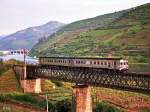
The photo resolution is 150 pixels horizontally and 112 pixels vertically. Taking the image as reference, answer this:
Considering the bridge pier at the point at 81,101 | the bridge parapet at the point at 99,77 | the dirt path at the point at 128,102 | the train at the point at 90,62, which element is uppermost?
the train at the point at 90,62

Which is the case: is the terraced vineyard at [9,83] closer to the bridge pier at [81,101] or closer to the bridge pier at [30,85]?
the bridge pier at [30,85]

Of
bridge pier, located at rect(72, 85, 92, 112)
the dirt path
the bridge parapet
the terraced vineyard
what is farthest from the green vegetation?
the terraced vineyard

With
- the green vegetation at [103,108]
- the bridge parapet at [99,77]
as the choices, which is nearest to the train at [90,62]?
the bridge parapet at [99,77]

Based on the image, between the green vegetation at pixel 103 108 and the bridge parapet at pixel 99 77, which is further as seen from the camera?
the green vegetation at pixel 103 108

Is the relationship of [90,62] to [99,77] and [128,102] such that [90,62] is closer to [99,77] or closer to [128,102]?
[99,77]

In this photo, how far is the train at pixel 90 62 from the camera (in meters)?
64.2

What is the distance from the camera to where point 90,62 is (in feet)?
232

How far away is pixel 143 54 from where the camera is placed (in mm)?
182125

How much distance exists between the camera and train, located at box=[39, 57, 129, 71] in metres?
64.2

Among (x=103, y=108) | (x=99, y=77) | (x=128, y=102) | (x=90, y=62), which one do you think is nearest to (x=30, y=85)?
(x=128, y=102)

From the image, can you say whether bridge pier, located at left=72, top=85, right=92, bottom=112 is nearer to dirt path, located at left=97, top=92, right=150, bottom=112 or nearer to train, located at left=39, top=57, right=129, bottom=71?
train, located at left=39, top=57, right=129, bottom=71

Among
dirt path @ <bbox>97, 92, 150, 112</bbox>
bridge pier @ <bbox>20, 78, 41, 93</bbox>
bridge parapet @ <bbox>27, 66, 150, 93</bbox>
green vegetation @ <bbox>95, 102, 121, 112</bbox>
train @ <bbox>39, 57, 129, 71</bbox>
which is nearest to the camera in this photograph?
bridge parapet @ <bbox>27, 66, 150, 93</bbox>

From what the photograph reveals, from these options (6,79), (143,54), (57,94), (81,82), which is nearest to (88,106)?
(81,82)

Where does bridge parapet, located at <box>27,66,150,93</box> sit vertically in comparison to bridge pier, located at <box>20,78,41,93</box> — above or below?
above
